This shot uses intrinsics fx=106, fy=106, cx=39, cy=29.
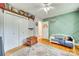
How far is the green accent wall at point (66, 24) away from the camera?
175 cm

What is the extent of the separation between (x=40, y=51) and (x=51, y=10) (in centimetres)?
72

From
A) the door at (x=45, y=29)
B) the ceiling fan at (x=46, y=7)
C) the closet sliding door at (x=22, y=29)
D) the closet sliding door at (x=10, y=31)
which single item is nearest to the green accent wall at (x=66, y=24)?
the door at (x=45, y=29)

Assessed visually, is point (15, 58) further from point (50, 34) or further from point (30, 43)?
point (50, 34)

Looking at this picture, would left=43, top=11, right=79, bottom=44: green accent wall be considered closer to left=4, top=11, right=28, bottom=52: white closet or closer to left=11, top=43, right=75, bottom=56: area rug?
left=11, top=43, right=75, bottom=56: area rug

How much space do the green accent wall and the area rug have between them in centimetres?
27

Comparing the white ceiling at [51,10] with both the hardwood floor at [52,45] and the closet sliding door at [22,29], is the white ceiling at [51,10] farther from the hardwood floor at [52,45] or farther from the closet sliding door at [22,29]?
the hardwood floor at [52,45]

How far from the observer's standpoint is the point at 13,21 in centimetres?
175

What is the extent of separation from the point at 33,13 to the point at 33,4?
15 centimetres

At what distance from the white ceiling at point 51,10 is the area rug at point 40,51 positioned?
520mm

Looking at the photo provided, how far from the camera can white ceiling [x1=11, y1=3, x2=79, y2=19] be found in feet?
5.70

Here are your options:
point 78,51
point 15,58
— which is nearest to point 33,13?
point 15,58

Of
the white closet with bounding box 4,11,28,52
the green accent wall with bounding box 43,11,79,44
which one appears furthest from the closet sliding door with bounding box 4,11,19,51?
the green accent wall with bounding box 43,11,79,44

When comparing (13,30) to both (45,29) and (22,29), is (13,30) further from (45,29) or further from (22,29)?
(45,29)

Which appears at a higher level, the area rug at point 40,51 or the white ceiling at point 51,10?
the white ceiling at point 51,10
